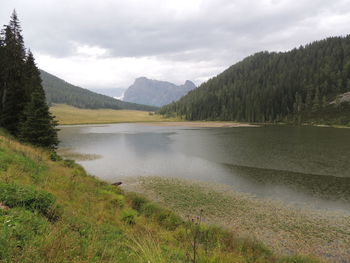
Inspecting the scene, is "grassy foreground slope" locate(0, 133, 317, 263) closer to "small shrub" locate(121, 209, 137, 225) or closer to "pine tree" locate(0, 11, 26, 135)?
"small shrub" locate(121, 209, 137, 225)

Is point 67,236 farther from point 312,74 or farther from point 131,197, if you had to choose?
point 312,74

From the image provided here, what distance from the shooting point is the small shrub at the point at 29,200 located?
7180 millimetres

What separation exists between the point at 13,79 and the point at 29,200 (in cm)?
3565

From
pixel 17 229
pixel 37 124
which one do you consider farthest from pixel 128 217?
pixel 37 124

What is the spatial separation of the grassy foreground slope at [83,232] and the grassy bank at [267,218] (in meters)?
2.56

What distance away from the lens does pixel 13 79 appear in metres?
34.1

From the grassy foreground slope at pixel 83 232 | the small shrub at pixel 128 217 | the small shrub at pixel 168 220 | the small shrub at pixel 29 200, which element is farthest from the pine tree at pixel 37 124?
the small shrub at pixel 29 200

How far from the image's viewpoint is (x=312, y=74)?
163750 millimetres

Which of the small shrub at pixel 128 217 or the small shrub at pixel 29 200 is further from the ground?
the small shrub at pixel 29 200

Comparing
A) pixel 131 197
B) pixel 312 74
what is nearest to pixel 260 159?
pixel 131 197

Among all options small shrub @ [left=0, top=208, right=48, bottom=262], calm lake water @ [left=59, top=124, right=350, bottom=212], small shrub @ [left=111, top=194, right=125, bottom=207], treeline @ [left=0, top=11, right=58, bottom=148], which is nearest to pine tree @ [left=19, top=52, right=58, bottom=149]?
treeline @ [left=0, top=11, right=58, bottom=148]

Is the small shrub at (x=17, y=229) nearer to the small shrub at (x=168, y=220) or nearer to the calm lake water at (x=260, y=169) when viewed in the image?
the small shrub at (x=168, y=220)

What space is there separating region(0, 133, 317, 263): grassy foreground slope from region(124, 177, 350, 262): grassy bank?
256 cm

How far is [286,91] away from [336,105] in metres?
41.0
